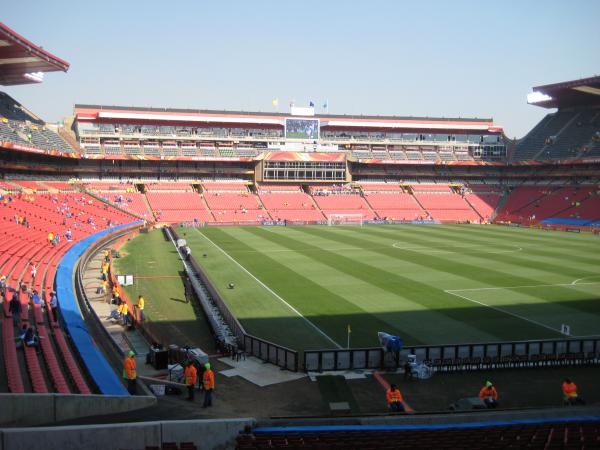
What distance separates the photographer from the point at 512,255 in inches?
1794

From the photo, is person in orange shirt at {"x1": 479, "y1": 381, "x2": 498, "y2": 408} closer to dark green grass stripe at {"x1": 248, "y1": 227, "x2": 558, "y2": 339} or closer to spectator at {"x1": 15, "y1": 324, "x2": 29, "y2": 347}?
dark green grass stripe at {"x1": 248, "y1": 227, "x2": 558, "y2": 339}

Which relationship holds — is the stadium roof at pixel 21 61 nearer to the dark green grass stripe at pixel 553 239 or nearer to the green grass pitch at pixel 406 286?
the green grass pitch at pixel 406 286

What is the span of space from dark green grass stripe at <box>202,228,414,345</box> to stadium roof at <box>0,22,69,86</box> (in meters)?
24.4

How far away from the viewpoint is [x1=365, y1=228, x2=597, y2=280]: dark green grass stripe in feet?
126

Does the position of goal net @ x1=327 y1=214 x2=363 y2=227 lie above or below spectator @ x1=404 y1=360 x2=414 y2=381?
above

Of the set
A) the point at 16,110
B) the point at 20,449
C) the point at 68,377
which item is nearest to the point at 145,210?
the point at 16,110

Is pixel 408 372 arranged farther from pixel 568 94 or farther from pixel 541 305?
pixel 568 94

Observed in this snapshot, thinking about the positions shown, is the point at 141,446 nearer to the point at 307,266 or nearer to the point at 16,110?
the point at 307,266

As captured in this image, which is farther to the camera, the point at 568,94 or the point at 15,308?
the point at 568,94

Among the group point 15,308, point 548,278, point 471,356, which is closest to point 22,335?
point 15,308

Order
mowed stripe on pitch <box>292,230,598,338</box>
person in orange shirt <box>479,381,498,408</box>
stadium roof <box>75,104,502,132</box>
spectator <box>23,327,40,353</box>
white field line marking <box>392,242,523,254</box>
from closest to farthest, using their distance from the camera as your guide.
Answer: person in orange shirt <box>479,381,498,408</box>
spectator <box>23,327,40,353</box>
mowed stripe on pitch <box>292,230,598,338</box>
white field line marking <box>392,242,523,254</box>
stadium roof <box>75,104,502,132</box>

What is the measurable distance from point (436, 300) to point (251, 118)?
214 feet

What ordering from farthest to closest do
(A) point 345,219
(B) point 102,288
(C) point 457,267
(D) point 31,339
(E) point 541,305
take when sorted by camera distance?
1. (A) point 345,219
2. (C) point 457,267
3. (B) point 102,288
4. (E) point 541,305
5. (D) point 31,339

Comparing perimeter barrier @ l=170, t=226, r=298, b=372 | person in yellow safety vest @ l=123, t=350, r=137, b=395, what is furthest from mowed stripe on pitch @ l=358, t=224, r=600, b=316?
person in yellow safety vest @ l=123, t=350, r=137, b=395
